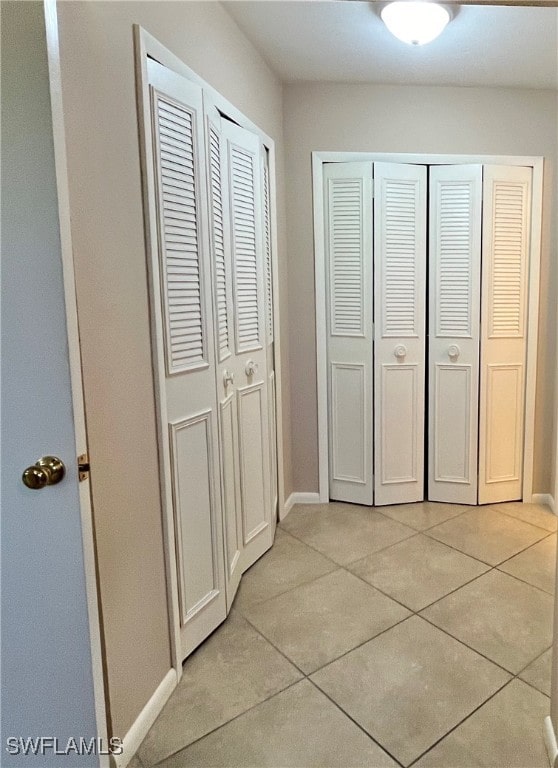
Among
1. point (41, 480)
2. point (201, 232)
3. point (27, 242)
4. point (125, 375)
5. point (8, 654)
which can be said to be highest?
point (201, 232)

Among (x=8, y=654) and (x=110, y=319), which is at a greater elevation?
(x=110, y=319)

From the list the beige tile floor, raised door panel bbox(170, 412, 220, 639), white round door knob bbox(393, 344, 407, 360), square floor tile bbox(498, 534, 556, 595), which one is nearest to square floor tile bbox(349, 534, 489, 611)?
the beige tile floor

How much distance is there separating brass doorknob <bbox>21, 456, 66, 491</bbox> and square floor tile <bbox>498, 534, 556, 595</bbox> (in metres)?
2.14

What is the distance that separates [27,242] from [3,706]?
1036mm

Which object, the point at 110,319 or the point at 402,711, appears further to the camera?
the point at 402,711

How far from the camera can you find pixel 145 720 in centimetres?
155

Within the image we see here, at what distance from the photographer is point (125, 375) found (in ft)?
4.76

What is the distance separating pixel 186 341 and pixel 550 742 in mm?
1634

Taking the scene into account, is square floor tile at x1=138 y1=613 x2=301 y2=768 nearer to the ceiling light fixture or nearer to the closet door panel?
the closet door panel

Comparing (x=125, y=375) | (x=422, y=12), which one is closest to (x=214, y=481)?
(x=125, y=375)

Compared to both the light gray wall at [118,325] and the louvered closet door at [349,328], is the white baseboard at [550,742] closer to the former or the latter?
the light gray wall at [118,325]

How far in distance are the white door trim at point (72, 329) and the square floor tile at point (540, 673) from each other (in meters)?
1.38

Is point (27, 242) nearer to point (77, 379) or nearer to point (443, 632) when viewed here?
point (77, 379)

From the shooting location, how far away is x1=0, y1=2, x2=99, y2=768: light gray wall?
3.28 ft
